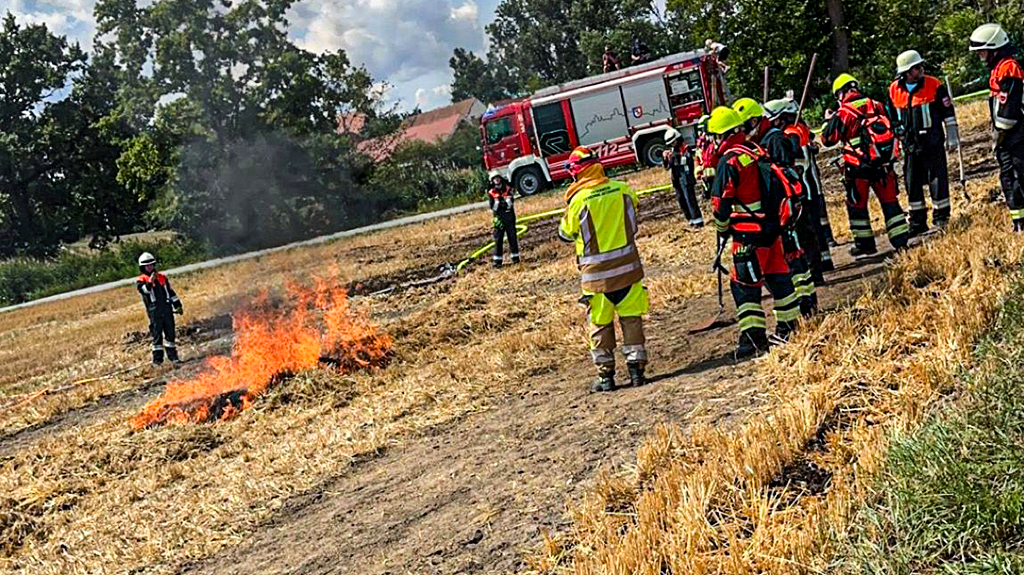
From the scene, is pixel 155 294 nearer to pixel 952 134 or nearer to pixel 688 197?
pixel 688 197

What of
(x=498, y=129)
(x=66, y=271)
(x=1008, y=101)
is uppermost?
(x=498, y=129)

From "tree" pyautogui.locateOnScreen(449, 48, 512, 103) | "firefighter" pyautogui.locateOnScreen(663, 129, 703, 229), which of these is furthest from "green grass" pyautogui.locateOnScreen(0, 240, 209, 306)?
"tree" pyautogui.locateOnScreen(449, 48, 512, 103)

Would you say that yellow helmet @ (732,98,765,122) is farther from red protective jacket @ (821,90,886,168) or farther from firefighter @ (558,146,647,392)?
red protective jacket @ (821,90,886,168)

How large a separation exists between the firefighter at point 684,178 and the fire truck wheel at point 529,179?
1429 cm

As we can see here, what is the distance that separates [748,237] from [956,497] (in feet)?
10.6

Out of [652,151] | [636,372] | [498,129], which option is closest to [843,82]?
[636,372]

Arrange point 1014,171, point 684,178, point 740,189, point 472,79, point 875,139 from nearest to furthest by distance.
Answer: point 740,189 → point 1014,171 → point 875,139 → point 684,178 → point 472,79

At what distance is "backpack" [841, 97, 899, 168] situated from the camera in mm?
7922

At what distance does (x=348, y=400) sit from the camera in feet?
27.5

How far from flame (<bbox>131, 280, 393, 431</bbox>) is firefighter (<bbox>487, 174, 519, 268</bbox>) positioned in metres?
3.99

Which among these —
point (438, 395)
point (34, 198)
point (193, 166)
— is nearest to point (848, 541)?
point (438, 395)

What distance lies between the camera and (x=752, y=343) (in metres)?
6.14

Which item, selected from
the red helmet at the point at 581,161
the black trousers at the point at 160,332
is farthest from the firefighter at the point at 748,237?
the black trousers at the point at 160,332

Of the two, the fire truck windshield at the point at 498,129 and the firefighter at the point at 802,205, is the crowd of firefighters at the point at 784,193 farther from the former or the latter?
the fire truck windshield at the point at 498,129
